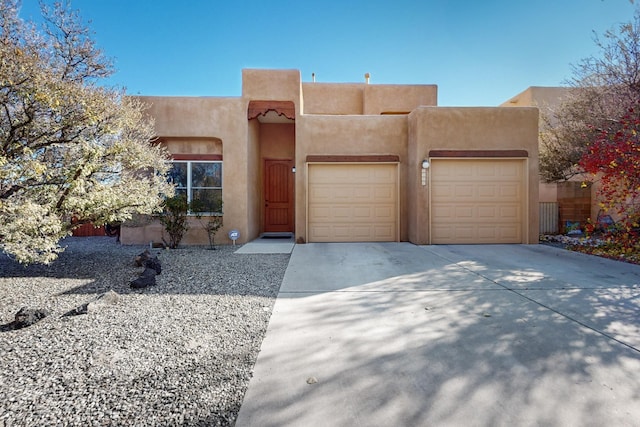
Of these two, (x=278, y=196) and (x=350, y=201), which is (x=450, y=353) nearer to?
(x=350, y=201)

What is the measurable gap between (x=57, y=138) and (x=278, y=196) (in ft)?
23.8

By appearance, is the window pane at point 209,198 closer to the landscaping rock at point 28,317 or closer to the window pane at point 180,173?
the window pane at point 180,173

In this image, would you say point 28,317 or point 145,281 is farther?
point 145,281

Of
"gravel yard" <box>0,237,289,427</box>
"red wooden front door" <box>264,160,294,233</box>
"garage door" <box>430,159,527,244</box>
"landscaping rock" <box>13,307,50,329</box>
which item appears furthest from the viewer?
"red wooden front door" <box>264,160,294,233</box>

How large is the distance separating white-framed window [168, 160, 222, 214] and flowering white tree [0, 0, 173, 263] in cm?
329

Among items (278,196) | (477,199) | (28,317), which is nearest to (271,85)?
(278,196)

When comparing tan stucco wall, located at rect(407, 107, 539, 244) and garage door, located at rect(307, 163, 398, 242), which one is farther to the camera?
garage door, located at rect(307, 163, 398, 242)

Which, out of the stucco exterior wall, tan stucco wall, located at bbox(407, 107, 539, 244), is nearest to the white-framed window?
the stucco exterior wall

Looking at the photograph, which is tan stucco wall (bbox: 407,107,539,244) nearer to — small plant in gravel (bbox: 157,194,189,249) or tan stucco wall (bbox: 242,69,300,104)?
tan stucco wall (bbox: 242,69,300,104)

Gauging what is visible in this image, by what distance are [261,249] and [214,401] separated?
5880 millimetres

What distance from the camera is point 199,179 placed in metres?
8.75

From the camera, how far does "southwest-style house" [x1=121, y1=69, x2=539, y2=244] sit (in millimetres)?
8219

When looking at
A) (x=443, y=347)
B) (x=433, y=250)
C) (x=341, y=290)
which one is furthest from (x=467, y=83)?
(x=443, y=347)

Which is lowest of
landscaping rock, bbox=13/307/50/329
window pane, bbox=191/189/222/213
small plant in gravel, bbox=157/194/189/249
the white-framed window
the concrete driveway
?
the concrete driveway
